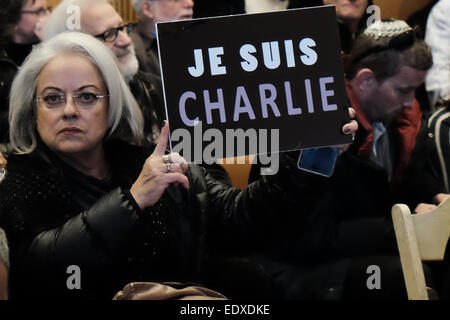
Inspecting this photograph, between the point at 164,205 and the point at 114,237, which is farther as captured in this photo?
the point at 164,205

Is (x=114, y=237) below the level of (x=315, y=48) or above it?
below

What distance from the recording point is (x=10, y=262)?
91.7 inches

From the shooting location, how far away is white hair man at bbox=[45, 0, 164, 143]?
3254 millimetres

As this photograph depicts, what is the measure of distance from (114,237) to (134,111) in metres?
0.52

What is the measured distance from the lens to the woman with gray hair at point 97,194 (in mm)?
2316

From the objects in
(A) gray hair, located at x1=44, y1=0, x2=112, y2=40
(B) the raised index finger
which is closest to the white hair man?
(A) gray hair, located at x1=44, y1=0, x2=112, y2=40

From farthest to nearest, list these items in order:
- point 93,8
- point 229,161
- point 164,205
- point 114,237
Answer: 1. point 93,8
2. point 229,161
3. point 164,205
4. point 114,237

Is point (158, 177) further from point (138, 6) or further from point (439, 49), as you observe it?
point (439, 49)

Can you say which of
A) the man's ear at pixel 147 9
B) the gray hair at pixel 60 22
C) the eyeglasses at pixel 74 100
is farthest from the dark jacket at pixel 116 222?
the man's ear at pixel 147 9

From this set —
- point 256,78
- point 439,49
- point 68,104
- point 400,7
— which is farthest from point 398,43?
point 68,104

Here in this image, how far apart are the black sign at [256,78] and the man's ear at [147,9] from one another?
62.4 inches

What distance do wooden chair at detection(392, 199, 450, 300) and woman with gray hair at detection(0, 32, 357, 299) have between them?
1.34 ft
